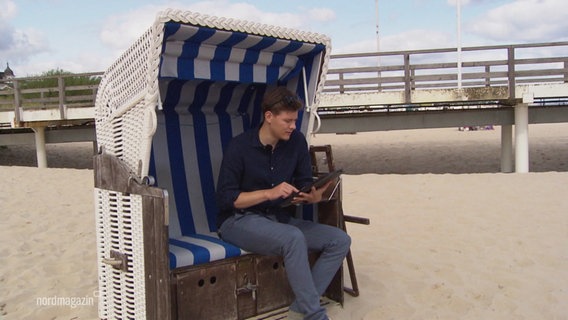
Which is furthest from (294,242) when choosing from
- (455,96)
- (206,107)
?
(455,96)

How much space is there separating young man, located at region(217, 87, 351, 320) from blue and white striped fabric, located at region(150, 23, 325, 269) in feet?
0.67

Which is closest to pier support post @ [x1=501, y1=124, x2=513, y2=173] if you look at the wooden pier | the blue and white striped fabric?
the wooden pier

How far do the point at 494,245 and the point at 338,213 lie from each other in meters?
2.23

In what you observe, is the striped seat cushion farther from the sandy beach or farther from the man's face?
the sandy beach

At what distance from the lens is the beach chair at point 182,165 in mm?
2637

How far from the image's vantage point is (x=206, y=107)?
13.0 feet

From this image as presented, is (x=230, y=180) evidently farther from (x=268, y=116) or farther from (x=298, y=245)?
(x=298, y=245)

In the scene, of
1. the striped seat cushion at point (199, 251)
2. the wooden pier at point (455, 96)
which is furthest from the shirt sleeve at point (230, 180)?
the wooden pier at point (455, 96)

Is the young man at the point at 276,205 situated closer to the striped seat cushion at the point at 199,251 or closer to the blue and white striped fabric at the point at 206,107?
the striped seat cushion at the point at 199,251

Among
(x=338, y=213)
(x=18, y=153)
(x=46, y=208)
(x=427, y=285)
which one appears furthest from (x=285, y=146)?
(x=18, y=153)

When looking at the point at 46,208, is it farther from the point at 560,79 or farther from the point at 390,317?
the point at 560,79

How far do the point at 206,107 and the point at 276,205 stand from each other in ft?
3.82

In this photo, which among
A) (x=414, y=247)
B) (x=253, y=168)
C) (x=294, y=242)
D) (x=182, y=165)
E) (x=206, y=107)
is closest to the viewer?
(x=294, y=242)

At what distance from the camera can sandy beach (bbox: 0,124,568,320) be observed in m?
3.53
